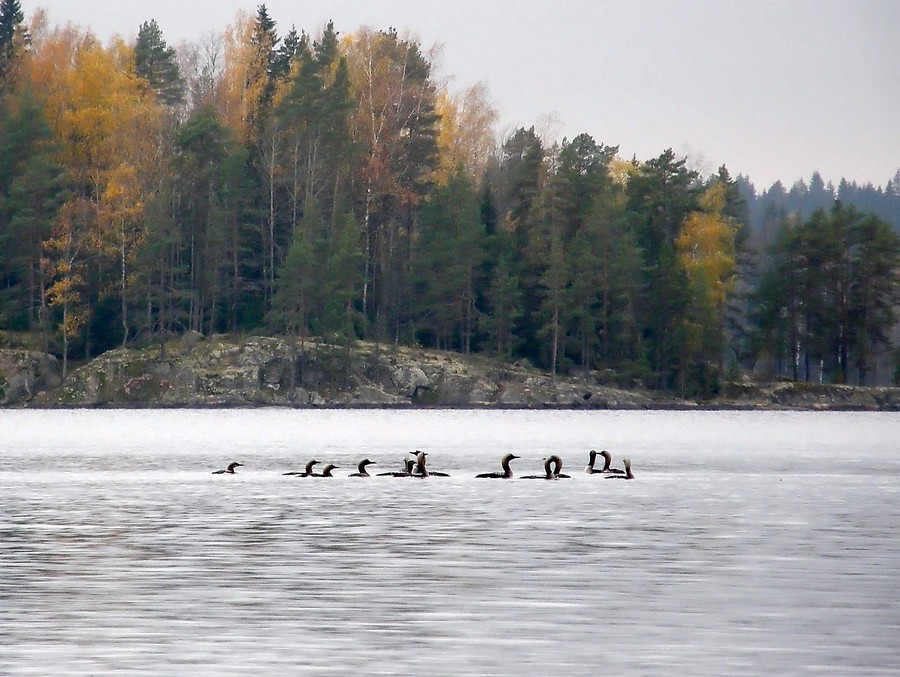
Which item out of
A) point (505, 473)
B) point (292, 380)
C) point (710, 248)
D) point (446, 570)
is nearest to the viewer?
point (446, 570)

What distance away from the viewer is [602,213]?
91688mm

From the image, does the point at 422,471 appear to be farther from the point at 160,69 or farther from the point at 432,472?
the point at 160,69

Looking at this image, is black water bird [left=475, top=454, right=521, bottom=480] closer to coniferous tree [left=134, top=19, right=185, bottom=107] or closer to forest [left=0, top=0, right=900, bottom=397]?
forest [left=0, top=0, right=900, bottom=397]

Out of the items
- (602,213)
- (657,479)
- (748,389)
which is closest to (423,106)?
(602,213)

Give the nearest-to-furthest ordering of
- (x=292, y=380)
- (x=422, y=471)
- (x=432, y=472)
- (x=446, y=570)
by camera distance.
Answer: (x=446, y=570) < (x=422, y=471) < (x=432, y=472) < (x=292, y=380)

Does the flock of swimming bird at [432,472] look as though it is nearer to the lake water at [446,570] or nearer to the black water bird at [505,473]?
the black water bird at [505,473]

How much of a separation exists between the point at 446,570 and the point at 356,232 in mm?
70053

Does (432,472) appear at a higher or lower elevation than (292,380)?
lower

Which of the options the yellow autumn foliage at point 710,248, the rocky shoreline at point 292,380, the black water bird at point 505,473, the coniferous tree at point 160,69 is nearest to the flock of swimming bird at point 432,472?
the black water bird at point 505,473

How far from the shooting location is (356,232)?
86.6m

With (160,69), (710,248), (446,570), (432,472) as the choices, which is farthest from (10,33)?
(446,570)

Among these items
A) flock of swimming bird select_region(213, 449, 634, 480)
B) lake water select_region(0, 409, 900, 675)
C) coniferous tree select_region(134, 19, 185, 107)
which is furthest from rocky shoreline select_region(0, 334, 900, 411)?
flock of swimming bird select_region(213, 449, 634, 480)

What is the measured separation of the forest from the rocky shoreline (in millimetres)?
1484

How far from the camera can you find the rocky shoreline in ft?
274
